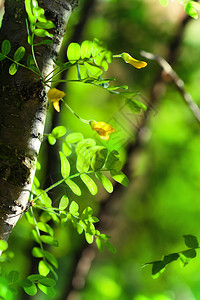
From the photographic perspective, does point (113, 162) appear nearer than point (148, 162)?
Yes

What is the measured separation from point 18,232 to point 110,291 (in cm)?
31

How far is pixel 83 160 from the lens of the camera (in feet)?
1.25

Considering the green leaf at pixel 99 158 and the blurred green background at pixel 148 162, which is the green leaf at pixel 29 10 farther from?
the blurred green background at pixel 148 162

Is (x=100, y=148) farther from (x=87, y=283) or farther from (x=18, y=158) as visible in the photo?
(x=87, y=283)

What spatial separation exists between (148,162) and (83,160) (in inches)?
36.6

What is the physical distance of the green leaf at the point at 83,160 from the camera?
0.38 m

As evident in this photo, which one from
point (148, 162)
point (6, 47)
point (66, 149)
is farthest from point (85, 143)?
point (148, 162)

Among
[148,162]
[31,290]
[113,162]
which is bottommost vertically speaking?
[148,162]

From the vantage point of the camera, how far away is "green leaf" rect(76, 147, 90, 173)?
38cm

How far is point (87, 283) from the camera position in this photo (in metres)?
1.28

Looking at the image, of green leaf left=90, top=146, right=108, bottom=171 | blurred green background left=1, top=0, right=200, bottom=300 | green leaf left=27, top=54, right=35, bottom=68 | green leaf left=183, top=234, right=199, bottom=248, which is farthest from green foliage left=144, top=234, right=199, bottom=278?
blurred green background left=1, top=0, right=200, bottom=300

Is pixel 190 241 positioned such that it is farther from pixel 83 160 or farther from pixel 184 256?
pixel 83 160

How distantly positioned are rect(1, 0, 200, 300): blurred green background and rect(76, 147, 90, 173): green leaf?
732mm

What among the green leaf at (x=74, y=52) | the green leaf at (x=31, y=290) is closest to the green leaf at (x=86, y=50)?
the green leaf at (x=74, y=52)
